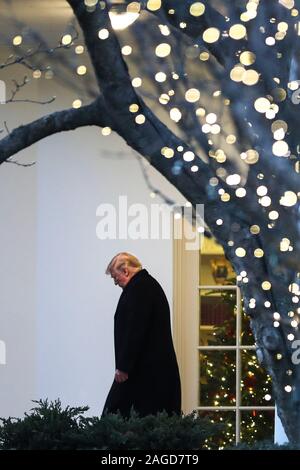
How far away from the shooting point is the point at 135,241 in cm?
789

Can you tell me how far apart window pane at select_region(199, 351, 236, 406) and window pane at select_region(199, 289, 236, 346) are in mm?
104

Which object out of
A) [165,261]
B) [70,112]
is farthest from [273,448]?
[165,261]

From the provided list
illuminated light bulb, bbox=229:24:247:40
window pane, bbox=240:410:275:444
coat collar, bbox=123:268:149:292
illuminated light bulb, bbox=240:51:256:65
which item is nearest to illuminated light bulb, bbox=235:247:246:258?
illuminated light bulb, bbox=240:51:256:65

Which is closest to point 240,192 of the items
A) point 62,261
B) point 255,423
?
point 62,261

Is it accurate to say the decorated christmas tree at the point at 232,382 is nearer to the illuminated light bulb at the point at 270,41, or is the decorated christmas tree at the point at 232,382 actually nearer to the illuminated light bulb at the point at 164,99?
the illuminated light bulb at the point at 164,99

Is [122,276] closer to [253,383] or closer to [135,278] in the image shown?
[135,278]

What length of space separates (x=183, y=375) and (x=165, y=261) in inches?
33.6

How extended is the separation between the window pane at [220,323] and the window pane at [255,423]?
1.76ft

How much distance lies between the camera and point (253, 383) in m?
8.08

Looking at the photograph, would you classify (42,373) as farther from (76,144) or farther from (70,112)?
(70,112)

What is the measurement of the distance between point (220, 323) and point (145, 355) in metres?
1.68

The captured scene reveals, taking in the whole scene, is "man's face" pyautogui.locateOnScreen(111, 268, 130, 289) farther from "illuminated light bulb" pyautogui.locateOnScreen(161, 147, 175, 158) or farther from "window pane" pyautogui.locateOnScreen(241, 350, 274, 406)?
"illuminated light bulb" pyautogui.locateOnScreen(161, 147, 175, 158)

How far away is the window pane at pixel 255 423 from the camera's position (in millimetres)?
8047

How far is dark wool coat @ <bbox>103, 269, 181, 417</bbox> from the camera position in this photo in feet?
21.2
